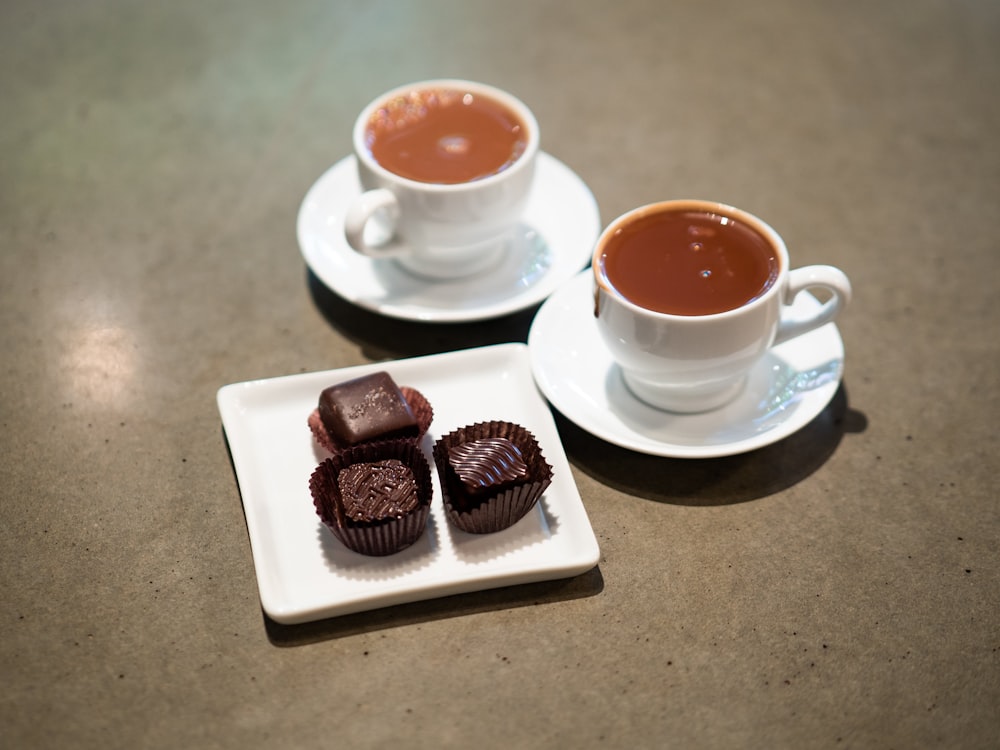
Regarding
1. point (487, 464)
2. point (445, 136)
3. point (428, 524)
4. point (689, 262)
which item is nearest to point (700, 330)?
point (689, 262)

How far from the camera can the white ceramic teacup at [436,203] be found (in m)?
1.40

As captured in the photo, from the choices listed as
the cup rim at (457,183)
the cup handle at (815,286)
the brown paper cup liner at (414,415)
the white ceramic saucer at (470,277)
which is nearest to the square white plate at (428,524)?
the brown paper cup liner at (414,415)

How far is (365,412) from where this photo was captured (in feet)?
4.01

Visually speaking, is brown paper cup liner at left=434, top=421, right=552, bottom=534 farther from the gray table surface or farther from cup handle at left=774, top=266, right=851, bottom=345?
cup handle at left=774, top=266, right=851, bottom=345

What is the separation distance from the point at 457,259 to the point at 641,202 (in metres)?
0.43

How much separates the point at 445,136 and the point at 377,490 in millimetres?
642

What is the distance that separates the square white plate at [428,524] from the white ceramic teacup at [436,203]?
201 millimetres

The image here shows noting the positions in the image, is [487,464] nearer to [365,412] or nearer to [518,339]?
[365,412]

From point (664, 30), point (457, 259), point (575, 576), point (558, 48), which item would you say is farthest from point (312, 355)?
point (664, 30)

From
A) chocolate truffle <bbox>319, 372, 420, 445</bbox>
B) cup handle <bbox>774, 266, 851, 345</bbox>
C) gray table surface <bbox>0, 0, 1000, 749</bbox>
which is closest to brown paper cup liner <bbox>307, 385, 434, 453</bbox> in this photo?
chocolate truffle <bbox>319, 372, 420, 445</bbox>

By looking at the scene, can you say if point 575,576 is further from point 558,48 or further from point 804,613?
point 558,48

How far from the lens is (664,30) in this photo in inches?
84.2

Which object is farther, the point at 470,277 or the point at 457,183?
the point at 470,277

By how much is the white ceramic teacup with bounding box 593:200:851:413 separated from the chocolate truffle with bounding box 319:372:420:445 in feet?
0.95
